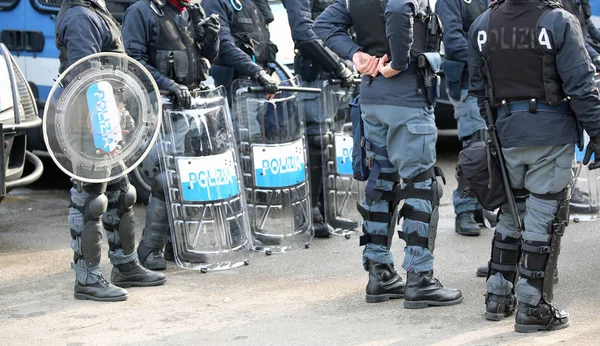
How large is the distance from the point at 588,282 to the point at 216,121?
2543 millimetres

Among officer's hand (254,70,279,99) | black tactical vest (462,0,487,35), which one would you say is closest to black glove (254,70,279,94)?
officer's hand (254,70,279,99)

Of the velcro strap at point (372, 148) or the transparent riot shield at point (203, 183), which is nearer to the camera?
the velcro strap at point (372, 148)

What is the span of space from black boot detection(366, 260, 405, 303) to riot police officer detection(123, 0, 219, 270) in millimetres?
1595

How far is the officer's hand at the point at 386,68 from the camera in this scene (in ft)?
19.1

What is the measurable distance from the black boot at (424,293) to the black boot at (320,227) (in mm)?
1930

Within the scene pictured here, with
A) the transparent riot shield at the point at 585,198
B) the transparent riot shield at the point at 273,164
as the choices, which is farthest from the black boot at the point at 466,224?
the transparent riot shield at the point at 273,164

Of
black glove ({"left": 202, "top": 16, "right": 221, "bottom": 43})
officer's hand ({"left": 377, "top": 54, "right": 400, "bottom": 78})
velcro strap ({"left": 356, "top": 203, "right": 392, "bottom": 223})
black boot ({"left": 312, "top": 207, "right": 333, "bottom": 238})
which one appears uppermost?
black glove ({"left": 202, "top": 16, "right": 221, "bottom": 43})

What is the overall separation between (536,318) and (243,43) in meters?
3.26

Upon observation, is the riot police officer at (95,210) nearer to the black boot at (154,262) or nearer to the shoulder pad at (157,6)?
the black boot at (154,262)

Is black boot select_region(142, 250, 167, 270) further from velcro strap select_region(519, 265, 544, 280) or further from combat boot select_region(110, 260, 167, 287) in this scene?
velcro strap select_region(519, 265, 544, 280)

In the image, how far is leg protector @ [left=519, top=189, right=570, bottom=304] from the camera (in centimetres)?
533

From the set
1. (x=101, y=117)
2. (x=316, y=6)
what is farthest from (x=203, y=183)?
(x=316, y=6)

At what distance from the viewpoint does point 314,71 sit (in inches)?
317

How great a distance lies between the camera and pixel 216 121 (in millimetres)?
7008
